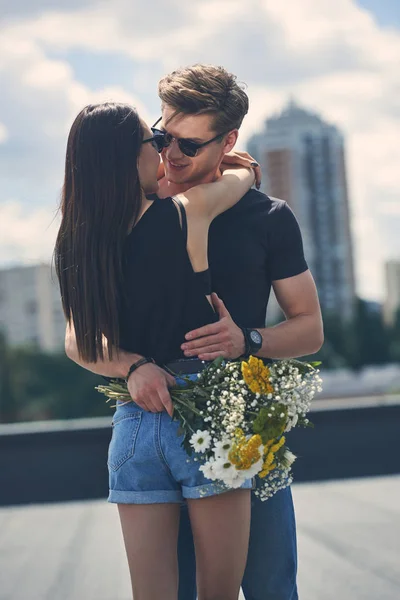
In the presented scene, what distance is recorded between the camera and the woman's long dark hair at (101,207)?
79.1 inches

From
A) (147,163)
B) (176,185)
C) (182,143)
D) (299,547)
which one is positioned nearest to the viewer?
(147,163)

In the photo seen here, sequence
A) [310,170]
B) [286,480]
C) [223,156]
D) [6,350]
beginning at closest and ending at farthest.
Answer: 1. [286,480]
2. [223,156]
3. [6,350]
4. [310,170]

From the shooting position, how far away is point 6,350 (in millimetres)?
73938

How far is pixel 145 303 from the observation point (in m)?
2.01

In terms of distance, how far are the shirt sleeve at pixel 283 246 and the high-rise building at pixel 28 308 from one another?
84530 millimetres

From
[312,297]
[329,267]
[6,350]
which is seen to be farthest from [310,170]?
[312,297]

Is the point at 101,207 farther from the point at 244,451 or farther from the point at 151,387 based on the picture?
the point at 244,451

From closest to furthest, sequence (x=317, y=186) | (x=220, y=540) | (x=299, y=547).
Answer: (x=220, y=540) → (x=299, y=547) → (x=317, y=186)

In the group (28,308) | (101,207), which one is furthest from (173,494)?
(28,308)

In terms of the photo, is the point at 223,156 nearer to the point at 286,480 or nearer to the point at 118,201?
the point at 118,201

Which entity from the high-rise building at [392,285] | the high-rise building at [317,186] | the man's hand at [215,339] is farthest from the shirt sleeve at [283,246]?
the high-rise building at [392,285]

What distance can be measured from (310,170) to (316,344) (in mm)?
83393

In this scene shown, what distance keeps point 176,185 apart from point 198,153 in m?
0.13

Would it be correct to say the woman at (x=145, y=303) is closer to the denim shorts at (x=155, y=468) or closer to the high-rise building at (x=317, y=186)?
the denim shorts at (x=155, y=468)
